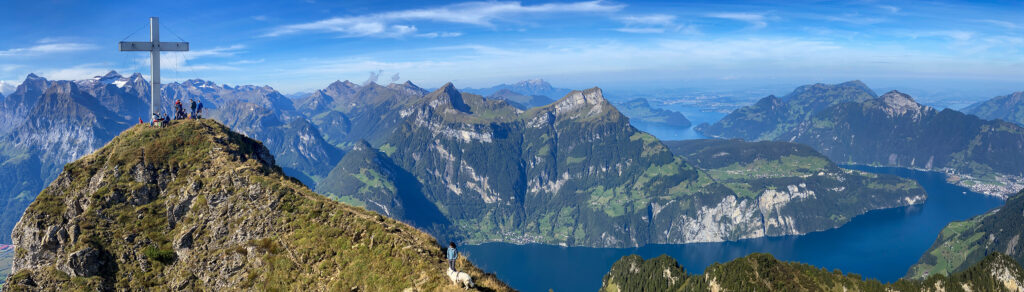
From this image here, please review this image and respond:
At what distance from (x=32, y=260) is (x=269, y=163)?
21.7 meters

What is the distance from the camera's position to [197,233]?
42.1 meters

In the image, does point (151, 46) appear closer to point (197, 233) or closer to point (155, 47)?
point (155, 47)

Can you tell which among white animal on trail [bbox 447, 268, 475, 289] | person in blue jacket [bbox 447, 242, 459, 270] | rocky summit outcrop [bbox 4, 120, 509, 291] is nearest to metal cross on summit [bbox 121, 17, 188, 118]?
rocky summit outcrop [bbox 4, 120, 509, 291]

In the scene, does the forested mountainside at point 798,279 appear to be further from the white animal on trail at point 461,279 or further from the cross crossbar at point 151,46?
the cross crossbar at point 151,46

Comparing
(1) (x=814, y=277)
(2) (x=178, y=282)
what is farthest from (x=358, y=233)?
(1) (x=814, y=277)

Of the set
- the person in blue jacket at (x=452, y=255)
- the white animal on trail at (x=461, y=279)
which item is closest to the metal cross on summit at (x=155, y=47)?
the person in blue jacket at (x=452, y=255)

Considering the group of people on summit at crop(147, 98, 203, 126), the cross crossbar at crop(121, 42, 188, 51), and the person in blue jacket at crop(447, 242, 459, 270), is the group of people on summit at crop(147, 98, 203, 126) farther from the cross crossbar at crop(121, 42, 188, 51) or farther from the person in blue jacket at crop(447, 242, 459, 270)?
the person in blue jacket at crop(447, 242, 459, 270)

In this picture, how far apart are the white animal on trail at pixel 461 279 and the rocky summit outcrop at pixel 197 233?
7.84 ft

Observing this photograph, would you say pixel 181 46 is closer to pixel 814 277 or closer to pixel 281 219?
pixel 281 219

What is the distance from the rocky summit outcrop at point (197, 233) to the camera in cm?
3441

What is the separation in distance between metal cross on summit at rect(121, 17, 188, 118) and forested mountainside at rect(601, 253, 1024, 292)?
338ft

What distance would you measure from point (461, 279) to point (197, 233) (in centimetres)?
2752

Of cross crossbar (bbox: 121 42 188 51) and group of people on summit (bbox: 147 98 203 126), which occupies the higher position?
cross crossbar (bbox: 121 42 188 51)

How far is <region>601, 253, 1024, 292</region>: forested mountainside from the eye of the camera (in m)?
99.3
